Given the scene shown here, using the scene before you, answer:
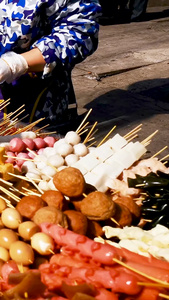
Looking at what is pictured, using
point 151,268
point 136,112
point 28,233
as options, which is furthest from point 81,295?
→ point 136,112

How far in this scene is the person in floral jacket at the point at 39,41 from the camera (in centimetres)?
346

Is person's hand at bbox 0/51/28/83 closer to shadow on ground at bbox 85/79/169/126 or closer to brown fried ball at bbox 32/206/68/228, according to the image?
brown fried ball at bbox 32/206/68/228

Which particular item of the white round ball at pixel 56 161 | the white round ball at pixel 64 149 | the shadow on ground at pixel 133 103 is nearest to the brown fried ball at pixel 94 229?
the white round ball at pixel 56 161

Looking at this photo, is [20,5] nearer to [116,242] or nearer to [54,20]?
[54,20]

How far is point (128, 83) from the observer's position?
9.30m

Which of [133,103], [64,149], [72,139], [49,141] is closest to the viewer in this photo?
[64,149]

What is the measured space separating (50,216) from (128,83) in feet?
24.6

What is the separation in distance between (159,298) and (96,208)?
0.50 m

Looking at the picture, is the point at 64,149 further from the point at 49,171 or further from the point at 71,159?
the point at 49,171

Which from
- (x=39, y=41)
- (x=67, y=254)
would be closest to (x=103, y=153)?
(x=67, y=254)

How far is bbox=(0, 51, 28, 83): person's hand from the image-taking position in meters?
3.34

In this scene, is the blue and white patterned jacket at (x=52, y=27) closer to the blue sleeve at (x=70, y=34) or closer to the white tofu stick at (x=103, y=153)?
the blue sleeve at (x=70, y=34)

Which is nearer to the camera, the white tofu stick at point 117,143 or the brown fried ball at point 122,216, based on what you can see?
the brown fried ball at point 122,216

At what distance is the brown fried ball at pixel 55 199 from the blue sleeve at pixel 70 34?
1488 mm
